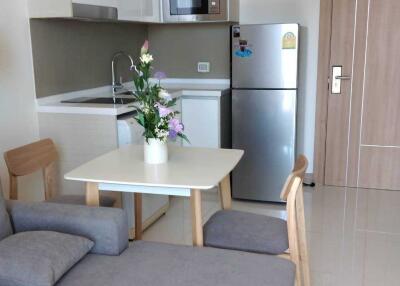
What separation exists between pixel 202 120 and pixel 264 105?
57cm

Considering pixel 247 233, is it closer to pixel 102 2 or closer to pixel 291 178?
pixel 291 178

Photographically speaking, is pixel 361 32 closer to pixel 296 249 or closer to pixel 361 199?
pixel 361 199

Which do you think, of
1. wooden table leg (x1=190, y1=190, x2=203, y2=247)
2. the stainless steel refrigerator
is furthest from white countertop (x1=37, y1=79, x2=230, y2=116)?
wooden table leg (x1=190, y1=190, x2=203, y2=247)

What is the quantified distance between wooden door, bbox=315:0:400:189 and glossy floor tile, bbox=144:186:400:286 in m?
0.21

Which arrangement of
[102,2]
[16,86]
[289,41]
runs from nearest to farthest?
[16,86] → [102,2] → [289,41]

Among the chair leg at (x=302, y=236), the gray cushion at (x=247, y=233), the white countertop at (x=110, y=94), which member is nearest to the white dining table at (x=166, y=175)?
the gray cushion at (x=247, y=233)

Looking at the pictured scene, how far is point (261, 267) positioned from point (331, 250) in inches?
54.8

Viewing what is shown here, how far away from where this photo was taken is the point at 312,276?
2.76 m

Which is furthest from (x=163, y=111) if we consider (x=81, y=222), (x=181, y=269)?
(x=181, y=269)

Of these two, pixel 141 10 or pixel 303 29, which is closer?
pixel 141 10

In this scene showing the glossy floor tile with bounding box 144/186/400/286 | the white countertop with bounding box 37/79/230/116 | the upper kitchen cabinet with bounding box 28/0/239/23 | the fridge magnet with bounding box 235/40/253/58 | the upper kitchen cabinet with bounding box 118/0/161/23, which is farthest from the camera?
the fridge magnet with bounding box 235/40/253/58

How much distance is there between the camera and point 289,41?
3.76 meters

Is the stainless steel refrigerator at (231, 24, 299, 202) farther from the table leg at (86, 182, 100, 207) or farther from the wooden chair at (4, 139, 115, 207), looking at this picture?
the table leg at (86, 182, 100, 207)

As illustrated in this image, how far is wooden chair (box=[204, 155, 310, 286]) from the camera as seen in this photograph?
2059 mm
